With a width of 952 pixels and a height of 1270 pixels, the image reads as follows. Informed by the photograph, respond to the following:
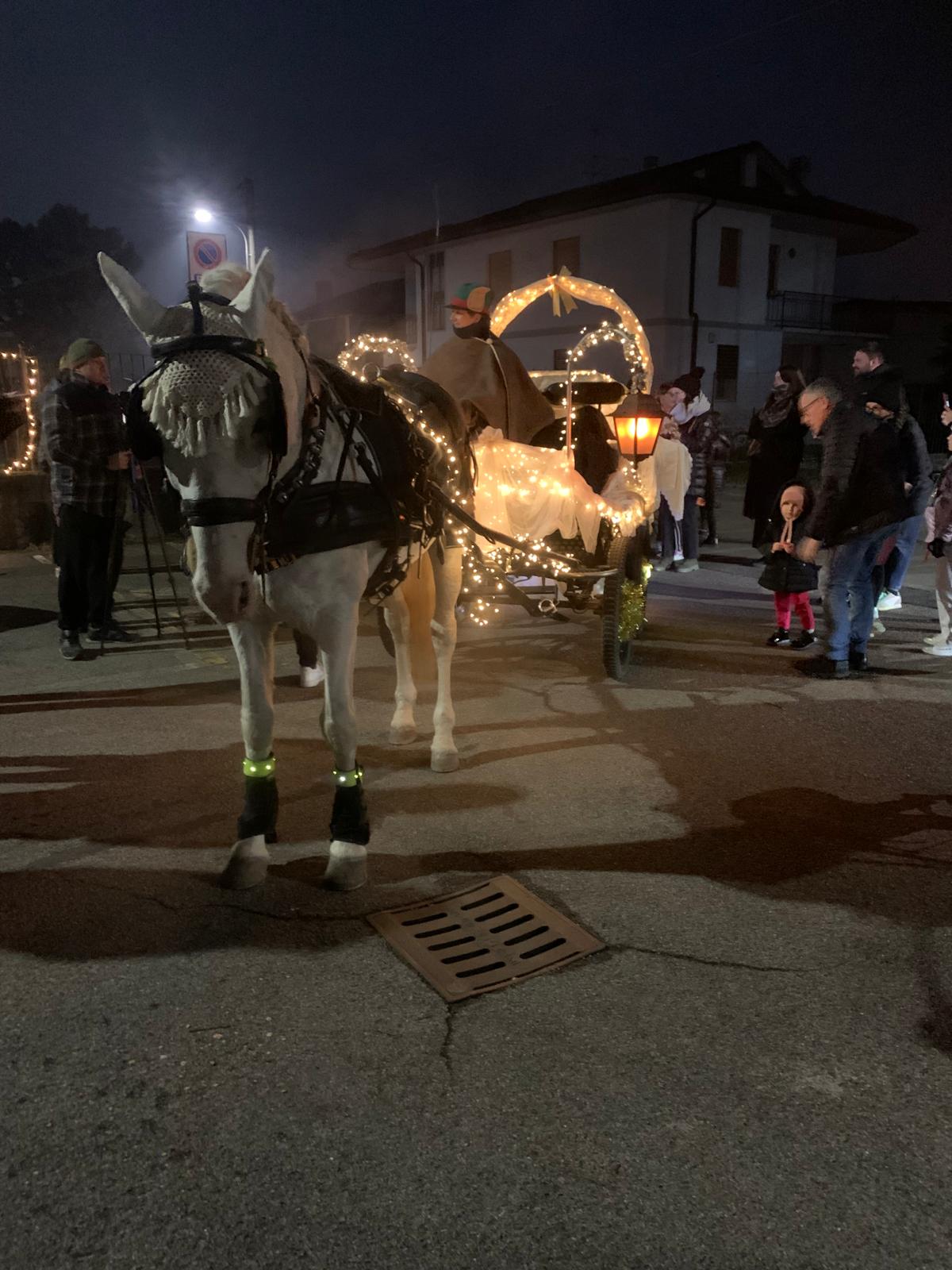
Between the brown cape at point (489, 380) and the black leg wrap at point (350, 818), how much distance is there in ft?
8.99

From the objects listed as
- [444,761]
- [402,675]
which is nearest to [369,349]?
[402,675]

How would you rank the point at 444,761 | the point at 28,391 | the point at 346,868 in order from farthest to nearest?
the point at 28,391 → the point at 444,761 → the point at 346,868

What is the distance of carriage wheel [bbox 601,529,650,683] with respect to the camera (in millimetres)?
6266

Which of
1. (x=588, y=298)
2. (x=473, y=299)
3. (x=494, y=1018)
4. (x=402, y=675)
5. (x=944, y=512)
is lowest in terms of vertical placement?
(x=494, y=1018)

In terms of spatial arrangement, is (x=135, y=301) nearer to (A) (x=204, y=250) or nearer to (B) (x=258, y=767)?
(B) (x=258, y=767)

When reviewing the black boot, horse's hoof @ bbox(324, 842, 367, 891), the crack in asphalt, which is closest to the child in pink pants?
the crack in asphalt

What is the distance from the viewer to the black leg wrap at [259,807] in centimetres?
365

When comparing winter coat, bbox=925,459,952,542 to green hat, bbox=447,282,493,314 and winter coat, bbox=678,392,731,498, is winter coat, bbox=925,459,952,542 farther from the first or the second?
winter coat, bbox=678,392,731,498

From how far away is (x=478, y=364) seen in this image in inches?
217

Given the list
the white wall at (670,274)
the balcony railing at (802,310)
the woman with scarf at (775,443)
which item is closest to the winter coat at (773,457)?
the woman with scarf at (775,443)

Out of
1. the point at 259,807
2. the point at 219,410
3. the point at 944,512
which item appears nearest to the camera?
the point at 219,410

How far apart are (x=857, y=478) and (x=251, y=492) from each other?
499 cm

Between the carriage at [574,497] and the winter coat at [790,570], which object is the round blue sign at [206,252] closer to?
the carriage at [574,497]

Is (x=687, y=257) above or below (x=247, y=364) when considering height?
Answer: above
